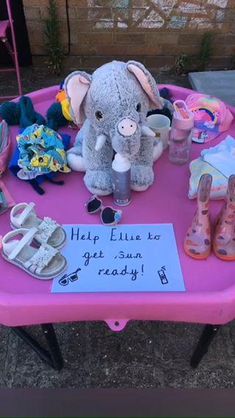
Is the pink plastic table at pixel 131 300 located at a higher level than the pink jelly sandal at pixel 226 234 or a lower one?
lower

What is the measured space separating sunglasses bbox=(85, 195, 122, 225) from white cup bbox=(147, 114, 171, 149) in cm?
30

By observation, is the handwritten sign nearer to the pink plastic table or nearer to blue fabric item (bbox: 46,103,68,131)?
the pink plastic table

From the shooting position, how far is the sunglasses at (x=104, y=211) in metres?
1.00

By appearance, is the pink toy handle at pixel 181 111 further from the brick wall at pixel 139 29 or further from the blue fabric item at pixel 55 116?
the brick wall at pixel 139 29

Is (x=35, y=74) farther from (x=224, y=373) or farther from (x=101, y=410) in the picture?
(x=101, y=410)

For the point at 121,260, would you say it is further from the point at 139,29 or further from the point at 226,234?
the point at 139,29

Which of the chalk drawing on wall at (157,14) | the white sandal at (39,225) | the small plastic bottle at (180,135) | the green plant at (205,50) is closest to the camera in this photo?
the white sandal at (39,225)

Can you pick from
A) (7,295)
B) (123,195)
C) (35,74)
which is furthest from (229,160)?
(35,74)

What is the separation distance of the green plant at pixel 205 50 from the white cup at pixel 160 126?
61.1 inches

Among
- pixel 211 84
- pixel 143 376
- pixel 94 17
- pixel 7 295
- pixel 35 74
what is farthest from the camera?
pixel 35 74

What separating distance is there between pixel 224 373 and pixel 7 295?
0.72 meters

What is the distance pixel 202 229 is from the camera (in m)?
0.89

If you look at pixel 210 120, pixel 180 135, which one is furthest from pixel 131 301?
pixel 210 120

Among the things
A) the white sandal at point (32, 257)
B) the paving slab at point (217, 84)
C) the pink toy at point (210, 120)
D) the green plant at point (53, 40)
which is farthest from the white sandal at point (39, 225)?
the green plant at point (53, 40)
